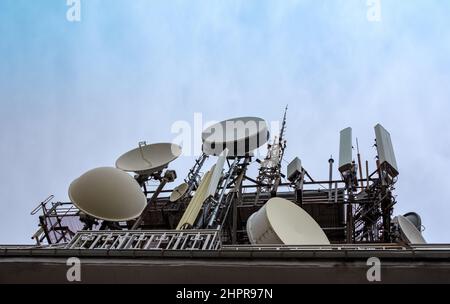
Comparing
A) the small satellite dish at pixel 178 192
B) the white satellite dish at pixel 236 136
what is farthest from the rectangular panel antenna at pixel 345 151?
the small satellite dish at pixel 178 192

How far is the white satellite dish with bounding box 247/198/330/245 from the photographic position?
13456mm

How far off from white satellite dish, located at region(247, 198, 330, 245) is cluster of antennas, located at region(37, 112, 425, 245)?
0.08 ft

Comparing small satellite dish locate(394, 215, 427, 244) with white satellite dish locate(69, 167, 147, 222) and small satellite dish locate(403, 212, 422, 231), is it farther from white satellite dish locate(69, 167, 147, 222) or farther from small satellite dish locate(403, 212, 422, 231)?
white satellite dish locate(69, 167, 147, 222)

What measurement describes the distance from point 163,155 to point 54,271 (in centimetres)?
1066

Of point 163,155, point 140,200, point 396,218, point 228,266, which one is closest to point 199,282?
point 228,266

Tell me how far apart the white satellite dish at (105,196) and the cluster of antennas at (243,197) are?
2 centimetres

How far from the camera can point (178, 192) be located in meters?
22.4

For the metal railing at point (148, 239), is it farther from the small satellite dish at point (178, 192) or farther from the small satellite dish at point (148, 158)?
the small satellite dish at point (178, 192)

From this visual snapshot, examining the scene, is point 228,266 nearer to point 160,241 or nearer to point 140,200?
point 160,241

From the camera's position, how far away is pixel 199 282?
941 centimetres

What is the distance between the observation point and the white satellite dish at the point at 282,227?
13456 mm
